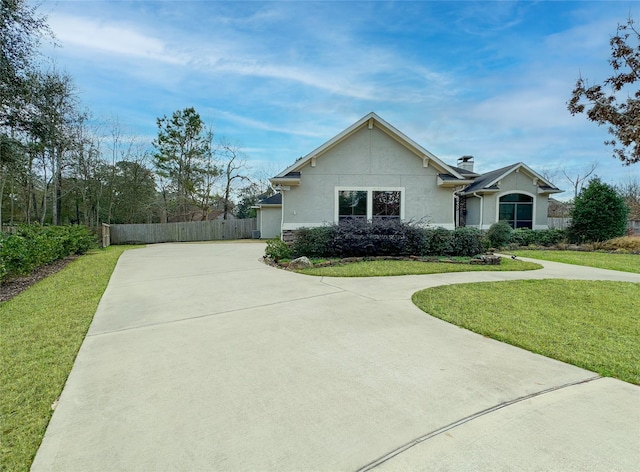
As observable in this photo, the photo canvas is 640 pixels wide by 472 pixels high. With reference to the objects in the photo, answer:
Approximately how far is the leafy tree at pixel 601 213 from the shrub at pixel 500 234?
486cm

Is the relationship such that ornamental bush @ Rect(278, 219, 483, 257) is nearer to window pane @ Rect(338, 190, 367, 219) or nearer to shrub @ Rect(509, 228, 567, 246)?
window pane @ Rect(338, 190, 367, 219)

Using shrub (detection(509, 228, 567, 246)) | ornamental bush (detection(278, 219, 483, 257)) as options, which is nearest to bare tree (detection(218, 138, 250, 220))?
ornamental bush (detection(278, 219, 483, 257))

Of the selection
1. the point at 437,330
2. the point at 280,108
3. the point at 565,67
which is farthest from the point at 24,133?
the point at 565,67

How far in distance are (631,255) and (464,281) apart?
10960 mm

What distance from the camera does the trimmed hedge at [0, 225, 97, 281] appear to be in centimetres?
751

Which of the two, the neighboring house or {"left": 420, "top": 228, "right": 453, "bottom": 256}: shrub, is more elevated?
the neighboring house

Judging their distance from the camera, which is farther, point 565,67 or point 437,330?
point 565,67

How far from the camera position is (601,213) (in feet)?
50.0

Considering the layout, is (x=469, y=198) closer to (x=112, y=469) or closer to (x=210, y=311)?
(x=210, y=311)

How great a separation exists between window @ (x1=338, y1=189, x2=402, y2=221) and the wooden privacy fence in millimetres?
13013

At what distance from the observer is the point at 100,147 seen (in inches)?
910

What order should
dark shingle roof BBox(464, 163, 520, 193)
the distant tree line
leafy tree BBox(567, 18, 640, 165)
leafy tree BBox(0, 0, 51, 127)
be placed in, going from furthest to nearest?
1. dark shingle roof BBox(464, 163, 520, 193)
2. the distant tree line
3. leafy tree BBox(567, 18, 640, 165)
4. leafy tree BBox(0, 0, 51, 127)

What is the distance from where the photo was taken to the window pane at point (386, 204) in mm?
13398

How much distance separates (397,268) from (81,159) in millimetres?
22843
